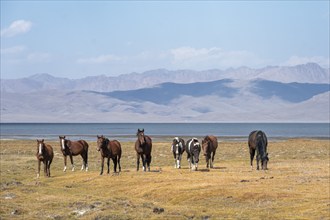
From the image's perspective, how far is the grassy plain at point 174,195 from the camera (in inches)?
885

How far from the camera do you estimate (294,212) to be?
74.6ft

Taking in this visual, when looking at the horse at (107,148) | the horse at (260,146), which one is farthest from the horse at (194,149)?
the horse at (107,148)

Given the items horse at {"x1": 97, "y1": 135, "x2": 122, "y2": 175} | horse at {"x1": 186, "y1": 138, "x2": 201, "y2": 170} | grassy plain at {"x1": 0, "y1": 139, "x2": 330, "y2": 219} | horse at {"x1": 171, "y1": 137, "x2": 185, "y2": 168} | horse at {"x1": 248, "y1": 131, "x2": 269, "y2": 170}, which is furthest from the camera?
horse at {"x1": 171, "y1": 137, "x2": 185, "y2": 168}

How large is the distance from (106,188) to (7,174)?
11295 millimetres

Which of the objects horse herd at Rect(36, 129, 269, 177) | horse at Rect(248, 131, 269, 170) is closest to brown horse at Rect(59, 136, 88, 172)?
horse herd at Rect(36, 129, 269, 177)

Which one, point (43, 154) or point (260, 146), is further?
point (260, 146)

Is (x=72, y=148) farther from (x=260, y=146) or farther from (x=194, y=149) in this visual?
(x=260, y=146)

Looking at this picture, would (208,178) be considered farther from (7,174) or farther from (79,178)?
(7,174)

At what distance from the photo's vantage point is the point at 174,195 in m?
27.6

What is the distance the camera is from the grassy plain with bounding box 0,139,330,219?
73.7 ft

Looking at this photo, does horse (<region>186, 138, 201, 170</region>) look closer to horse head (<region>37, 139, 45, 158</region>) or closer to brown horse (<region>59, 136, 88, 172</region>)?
brown horse (<region>59, 136, 88, 172</region>)

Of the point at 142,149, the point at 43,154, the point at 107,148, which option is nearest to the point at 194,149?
the point at 142,149

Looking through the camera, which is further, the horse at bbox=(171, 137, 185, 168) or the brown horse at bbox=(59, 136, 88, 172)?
the brown horse at bbox=(59, 136, 88, 172)

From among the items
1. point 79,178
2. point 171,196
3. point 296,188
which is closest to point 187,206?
point 171,196
